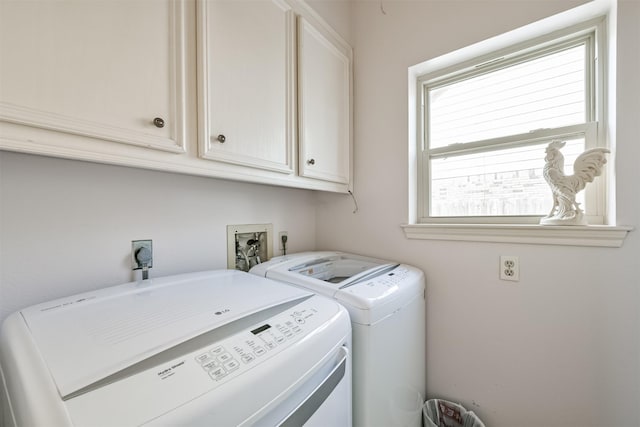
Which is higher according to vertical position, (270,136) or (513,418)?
(270,136)

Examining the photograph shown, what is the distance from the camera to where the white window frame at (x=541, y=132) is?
946mm

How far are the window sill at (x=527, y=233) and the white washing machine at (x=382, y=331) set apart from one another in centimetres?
22

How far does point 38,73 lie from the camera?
1.77ft

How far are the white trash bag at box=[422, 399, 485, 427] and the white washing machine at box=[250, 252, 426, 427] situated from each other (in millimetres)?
54

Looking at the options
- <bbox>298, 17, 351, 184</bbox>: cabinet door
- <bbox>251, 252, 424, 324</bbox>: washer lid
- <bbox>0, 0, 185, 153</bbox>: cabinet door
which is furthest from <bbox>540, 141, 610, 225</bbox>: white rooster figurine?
<bbox>0, 0, 185, 153</bbox>: cabinet door

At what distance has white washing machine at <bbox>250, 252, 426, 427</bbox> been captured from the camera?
788 millimetres

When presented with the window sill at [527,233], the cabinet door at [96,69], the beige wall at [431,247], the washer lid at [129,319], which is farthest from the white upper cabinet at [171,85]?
the window sill at [527,233]

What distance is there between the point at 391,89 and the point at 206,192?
1.18 metres

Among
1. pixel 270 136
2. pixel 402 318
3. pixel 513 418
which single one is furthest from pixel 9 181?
pixel 513 418

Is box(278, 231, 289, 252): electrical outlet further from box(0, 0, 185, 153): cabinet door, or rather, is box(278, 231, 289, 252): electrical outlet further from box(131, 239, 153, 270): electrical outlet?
box(0, 0, 185, 153): cabinet door

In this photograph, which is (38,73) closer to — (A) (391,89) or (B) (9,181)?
(B) (9,181)

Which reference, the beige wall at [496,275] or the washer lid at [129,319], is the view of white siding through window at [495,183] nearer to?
the beige wall at [496,275]

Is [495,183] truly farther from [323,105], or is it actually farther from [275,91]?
[275,91]

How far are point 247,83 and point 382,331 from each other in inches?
41.6
